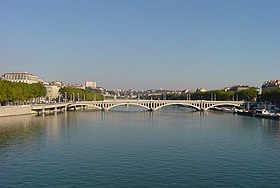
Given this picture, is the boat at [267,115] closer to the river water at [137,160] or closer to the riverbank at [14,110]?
the river water at [137,160]

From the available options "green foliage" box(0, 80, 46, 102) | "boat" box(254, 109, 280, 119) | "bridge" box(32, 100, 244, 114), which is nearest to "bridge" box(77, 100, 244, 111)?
"bridge" box(32, 100, 244, 114)

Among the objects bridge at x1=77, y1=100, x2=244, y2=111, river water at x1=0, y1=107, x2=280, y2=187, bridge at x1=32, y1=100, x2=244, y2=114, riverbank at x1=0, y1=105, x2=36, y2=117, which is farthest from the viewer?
bridge at x1=77, y1=100, x2=244, y2=111

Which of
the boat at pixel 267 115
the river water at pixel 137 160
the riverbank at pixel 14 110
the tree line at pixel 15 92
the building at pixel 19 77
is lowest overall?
the river water at pixel 137 160

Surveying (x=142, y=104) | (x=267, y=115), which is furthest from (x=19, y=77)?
(x=267, y=115)

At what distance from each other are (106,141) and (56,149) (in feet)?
14.8

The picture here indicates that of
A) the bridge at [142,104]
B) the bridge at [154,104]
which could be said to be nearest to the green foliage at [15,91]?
the bridge at [142,104]

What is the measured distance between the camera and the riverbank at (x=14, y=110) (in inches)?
1794

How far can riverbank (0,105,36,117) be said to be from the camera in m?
45.6

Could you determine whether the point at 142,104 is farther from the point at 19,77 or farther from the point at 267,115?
the point at 19,77

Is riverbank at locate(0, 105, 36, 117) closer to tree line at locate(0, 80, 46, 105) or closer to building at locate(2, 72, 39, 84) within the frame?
tree line at locate(0, 80, 46, 105)

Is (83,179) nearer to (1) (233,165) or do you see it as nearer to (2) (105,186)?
(2) (105,186)

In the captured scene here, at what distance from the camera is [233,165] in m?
19.2

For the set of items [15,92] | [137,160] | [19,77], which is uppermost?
[19,77]

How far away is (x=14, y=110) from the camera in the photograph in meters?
48.6
